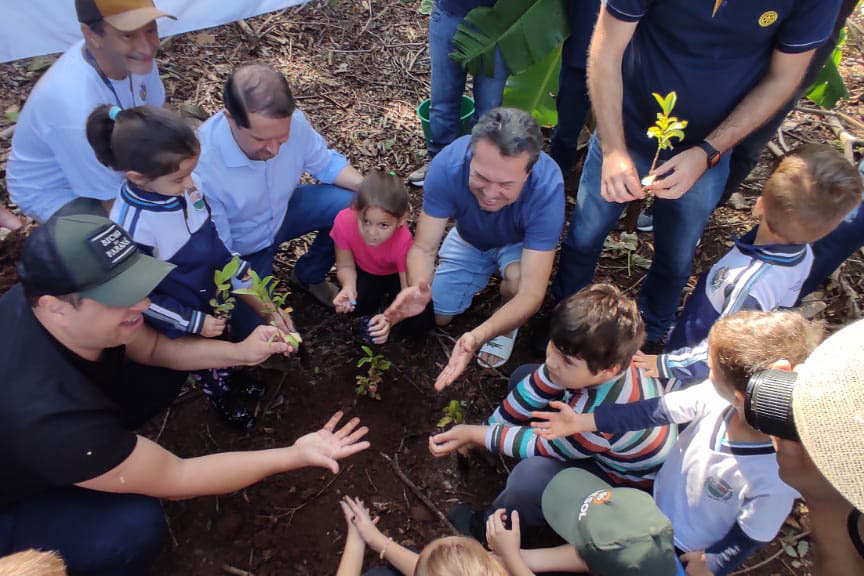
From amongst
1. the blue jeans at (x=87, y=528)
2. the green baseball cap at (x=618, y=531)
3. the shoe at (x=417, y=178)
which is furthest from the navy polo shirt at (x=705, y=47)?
the blue jeans at (x=87, y=528)

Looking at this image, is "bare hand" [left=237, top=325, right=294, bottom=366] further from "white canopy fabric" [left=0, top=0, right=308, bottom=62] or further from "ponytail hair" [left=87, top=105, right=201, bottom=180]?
"white canopy fabric" [left=0, top=0, right=308, bottom=62]

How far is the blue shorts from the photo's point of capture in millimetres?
3477

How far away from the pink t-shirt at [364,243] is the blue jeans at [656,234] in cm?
97

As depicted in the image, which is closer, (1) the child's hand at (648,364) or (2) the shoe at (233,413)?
(1) the child's hand at (648,364)

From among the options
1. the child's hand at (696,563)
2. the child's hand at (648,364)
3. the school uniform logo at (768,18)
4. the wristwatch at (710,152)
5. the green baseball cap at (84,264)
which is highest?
the school uniform logo at (768,18)

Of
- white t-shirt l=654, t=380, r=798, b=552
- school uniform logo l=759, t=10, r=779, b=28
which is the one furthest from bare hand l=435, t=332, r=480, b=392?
school uniform logo l=759, t=10, r=779, b=28

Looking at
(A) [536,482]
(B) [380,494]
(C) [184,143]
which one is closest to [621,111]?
(A) [536,482]

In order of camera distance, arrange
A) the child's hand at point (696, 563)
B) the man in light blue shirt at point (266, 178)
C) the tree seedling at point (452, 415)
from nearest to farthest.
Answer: the child's hand at point (696, 563) < the man in light blue shirt at point (266, 178) < the tree seedling at point (452, 415)

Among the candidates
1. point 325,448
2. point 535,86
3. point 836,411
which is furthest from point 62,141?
point 836,411

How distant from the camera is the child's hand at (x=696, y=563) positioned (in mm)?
2051

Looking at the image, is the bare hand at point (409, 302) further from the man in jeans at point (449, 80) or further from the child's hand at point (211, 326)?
the man in jeans at point (449, 80)

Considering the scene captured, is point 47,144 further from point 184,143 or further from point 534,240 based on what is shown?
point 534,240

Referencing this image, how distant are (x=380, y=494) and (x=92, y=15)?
9.06 ft

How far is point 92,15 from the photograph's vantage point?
2.75 metres
